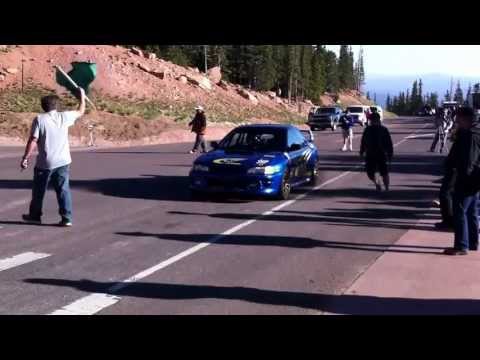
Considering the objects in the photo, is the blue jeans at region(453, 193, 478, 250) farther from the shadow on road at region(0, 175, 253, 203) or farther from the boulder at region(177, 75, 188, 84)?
the boulder at region(177, 75, 188, 84)

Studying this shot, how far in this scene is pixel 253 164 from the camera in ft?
40.7

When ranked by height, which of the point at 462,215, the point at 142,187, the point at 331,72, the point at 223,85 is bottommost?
the point at 142,187

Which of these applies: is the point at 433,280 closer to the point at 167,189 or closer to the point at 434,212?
the point at 434,212

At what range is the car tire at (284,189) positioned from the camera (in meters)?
12.6

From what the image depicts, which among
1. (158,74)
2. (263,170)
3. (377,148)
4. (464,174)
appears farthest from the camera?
(158,74)

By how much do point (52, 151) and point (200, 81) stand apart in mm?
66957

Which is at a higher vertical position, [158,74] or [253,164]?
[158,74]

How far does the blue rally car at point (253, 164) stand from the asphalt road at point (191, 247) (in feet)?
1.04

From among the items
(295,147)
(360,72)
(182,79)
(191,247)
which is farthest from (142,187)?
(360,72)

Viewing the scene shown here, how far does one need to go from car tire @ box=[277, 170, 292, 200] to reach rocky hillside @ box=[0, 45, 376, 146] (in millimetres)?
22423

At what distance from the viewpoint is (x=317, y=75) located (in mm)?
116062

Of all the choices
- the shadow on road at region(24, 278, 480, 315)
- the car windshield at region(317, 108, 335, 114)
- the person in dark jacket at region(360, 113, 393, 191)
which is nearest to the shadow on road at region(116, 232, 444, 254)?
the shadow on road at region(24, 278, 480, 315)

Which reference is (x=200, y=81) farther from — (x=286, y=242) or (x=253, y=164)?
(x=286, y=242)
